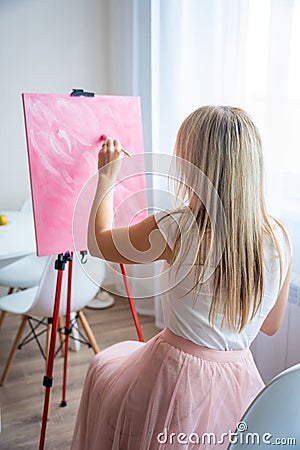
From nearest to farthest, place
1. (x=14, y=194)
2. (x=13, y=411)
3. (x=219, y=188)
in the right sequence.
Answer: (x=219, y=188)
(x=13, y=411)
(x=14, y=194)

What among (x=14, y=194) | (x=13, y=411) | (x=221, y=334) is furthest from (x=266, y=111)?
(x=14, y=194)

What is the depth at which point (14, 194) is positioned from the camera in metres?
3.14

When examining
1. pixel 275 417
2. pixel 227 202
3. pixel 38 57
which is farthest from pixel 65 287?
pixel 38 57

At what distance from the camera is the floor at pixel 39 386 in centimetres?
199

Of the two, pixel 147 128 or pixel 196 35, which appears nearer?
pixel 196 35

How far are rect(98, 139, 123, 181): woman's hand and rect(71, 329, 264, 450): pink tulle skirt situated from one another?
1.64ft

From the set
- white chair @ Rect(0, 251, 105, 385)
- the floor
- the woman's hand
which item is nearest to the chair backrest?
white chair @ Rect(0, 251, 105, 385)

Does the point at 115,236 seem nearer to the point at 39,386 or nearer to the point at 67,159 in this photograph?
the point at 67,159

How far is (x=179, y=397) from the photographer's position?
1.25 m

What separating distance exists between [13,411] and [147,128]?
1.67 m

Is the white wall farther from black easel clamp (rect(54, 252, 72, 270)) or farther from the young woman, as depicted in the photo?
the young woman

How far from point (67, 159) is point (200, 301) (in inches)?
29.3

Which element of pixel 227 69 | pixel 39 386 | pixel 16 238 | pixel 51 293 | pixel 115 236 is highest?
pixel 227 69

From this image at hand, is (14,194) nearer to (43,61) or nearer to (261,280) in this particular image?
(43,61)
